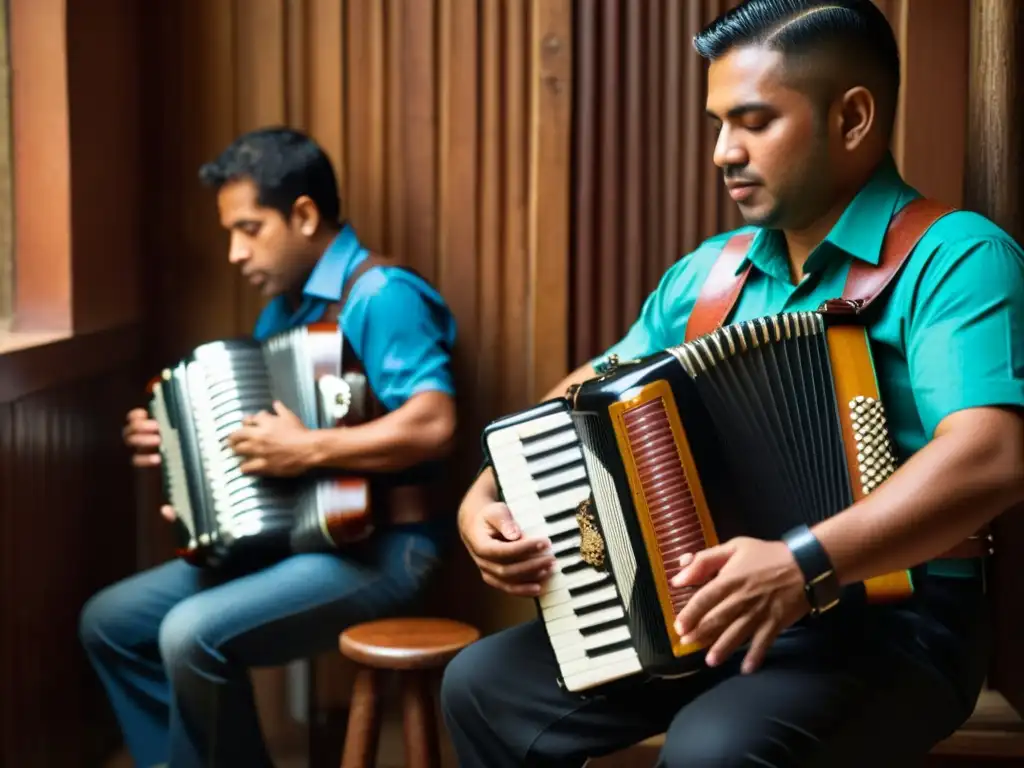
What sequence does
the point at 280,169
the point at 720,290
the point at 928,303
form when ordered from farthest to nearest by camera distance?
the point at 280,169 → the point at 720,290 → the point at 928,303

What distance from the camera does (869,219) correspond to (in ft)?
5.92

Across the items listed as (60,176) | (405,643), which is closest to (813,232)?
(405,643)

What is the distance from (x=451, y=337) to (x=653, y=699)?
988 millimetres

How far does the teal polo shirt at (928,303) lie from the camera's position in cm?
163

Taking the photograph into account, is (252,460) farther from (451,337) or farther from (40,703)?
(40,703)

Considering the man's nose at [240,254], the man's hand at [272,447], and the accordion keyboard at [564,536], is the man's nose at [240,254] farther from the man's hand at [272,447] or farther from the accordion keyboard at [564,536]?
the accordion keyboard at [564,536]

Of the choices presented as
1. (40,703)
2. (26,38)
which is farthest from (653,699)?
(26,38)

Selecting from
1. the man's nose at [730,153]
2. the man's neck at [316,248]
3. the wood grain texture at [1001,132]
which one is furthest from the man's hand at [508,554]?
the wood grain texture at [1001,132]

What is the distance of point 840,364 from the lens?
5.45 feet

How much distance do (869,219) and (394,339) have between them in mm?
990

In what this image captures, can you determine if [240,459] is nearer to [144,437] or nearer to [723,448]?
[144,437]

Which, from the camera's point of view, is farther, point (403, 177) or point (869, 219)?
point (403, 177)

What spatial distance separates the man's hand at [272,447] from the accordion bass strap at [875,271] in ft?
2.57

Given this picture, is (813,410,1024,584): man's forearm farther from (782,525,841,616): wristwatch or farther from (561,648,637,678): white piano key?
(561,648,637,678): white piano key
